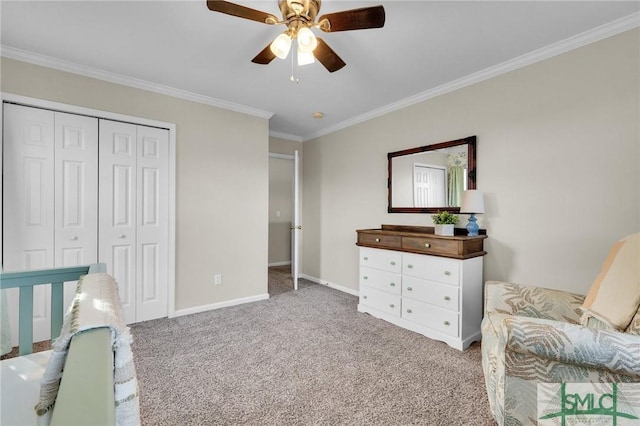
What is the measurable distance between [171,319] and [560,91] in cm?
407

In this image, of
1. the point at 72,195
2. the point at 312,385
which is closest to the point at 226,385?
the point at 312,385

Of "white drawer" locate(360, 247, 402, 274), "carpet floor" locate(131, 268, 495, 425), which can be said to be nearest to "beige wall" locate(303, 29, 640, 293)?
"white drawer" locate(360, 247, 402, 274)

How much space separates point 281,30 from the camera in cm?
209

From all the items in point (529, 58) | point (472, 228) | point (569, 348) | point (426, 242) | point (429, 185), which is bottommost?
point (569, 348)

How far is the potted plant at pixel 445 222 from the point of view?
2.69m

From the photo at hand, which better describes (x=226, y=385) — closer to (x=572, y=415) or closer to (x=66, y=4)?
(x=572, y=415)

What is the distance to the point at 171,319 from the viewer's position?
10.00 ft

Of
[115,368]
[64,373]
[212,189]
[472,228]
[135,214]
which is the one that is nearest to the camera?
[64,373]

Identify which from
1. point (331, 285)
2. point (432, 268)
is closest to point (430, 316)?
point (432, 268)

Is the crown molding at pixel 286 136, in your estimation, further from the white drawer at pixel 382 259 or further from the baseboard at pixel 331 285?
the white drawer at pixel 382 259

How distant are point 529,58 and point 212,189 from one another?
3280mm

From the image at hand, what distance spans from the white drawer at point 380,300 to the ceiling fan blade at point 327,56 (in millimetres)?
2179

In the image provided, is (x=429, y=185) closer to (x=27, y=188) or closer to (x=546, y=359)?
(x=546, y=359)

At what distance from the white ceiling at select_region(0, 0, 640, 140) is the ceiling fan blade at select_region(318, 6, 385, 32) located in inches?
11.8
